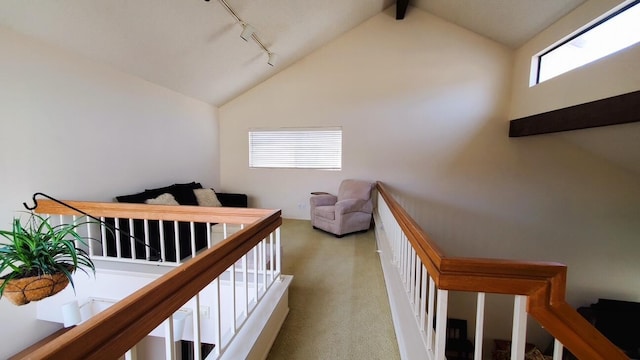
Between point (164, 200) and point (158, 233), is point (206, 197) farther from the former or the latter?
point (158, 233)

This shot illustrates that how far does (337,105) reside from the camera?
4.58 metres

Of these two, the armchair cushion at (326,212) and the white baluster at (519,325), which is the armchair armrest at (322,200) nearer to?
the armchair cushion at (326,212)

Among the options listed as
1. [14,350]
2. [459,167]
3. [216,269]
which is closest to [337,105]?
[459,167]

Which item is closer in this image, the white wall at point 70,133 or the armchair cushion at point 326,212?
the white wall at point 70,133

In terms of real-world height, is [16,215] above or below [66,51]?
below

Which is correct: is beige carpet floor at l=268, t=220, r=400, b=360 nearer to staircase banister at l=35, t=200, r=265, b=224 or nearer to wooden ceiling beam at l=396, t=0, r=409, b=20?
staircase banister at l=35, t=200, r=265, b=224

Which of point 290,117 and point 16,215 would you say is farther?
point 290,117

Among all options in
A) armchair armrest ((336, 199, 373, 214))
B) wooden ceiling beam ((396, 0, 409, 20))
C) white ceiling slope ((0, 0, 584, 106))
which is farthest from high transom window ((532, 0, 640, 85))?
armchair armrest ((336, 199, 373, 214))

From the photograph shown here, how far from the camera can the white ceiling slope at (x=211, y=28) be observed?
2.15 m

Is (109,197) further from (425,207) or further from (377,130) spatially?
(425,207)

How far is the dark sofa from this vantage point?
256 centimetres

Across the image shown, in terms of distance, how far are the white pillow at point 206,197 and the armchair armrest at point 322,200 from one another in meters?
1.54

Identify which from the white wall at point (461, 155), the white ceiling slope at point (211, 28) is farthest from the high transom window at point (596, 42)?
the white wall at point (461, 155)

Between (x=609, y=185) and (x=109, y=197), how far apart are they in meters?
6.60
